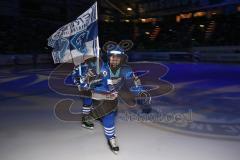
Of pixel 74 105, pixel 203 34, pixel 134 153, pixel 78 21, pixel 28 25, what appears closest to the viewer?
pixel 134 153

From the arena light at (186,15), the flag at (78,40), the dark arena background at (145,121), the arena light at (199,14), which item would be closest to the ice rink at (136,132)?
the dark arena background at (145,121)

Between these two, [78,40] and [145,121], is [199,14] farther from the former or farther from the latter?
[78,40]

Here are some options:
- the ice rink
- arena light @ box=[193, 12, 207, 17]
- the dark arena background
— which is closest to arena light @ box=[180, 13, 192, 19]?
arena light @ box=[193, 12, 207, 17]

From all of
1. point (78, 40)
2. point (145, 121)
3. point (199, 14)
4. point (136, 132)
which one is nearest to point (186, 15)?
point (199, 14)

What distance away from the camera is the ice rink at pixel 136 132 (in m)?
5.29

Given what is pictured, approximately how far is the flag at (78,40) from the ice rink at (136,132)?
1.54 m

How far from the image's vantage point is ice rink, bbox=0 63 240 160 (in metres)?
5.29

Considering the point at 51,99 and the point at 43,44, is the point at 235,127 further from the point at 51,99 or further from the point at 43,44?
the point at 43,44

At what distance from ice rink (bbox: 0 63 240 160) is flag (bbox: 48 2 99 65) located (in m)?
1.54

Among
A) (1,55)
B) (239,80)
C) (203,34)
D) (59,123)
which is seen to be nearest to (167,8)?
(203,34)

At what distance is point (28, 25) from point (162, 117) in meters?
30.0

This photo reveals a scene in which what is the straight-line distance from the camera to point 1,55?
2677cm

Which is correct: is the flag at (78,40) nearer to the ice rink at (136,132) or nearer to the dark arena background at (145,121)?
the dark arena background at (145,121)

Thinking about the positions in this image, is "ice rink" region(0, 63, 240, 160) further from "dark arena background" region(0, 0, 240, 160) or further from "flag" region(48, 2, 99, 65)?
"flag" region(48, 2, 99, 65)
